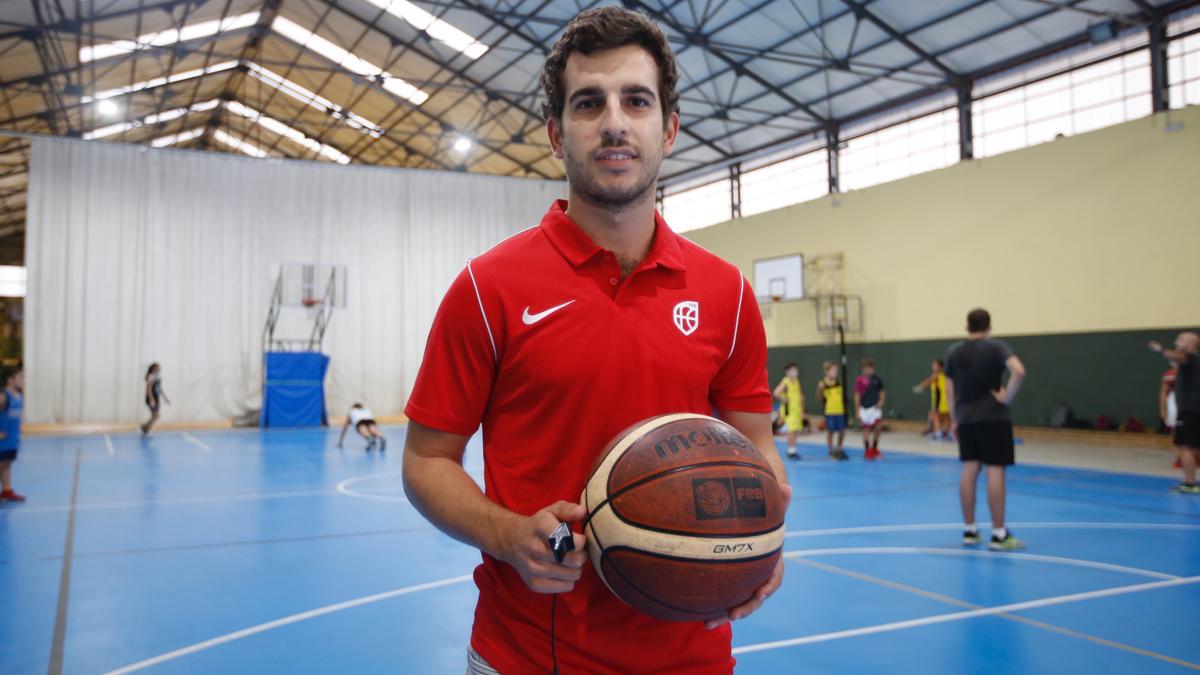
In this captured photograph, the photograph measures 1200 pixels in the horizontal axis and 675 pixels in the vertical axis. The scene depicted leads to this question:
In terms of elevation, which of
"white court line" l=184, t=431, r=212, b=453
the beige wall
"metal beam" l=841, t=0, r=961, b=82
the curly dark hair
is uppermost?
"metal beam" l=841, t=0, r=961, b=82

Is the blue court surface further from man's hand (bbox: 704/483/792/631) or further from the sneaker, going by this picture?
man's hand (bbox: 704/483/792/631)

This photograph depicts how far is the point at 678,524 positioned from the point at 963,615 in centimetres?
391

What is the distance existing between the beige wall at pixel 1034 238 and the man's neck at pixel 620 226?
50.3 ft

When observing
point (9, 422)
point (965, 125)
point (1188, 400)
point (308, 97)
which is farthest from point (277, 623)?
point (308, 97)

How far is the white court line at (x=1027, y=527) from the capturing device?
7012 mm

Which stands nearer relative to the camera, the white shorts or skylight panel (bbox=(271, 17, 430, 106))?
the white shorts

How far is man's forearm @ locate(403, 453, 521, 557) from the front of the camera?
1396 millimetres

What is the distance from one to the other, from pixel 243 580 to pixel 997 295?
15748 millimetres

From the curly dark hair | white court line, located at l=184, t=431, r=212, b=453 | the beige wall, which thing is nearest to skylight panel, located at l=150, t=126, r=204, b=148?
white court line, located at l=184, t=431, r=212, b=453

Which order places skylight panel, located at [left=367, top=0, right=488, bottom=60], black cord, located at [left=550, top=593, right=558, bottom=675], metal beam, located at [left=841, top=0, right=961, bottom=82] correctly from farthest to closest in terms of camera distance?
skylight panel, located at [left=367, top=0, right=488, bottom=60], metal beam, located at [left=841, top=0, right=961, bottom=82], black cord, located at [left=550, top=593, right=558, bottom=675]

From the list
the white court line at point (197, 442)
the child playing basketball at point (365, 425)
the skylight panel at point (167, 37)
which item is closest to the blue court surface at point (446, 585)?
the child playing basketball at point (365, 425)

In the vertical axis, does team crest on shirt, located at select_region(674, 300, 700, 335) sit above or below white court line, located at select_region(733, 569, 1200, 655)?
above

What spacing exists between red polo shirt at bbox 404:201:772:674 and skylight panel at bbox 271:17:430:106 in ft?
72.3

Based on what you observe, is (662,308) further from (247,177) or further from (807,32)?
(247,177)
